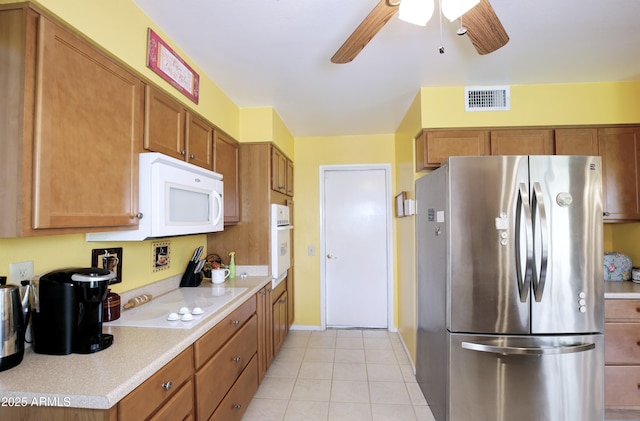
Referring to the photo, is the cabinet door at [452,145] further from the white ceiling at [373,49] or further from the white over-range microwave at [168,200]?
the white over-range microwave at [168,200]

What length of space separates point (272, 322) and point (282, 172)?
1478 mm

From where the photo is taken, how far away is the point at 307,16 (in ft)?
4.89

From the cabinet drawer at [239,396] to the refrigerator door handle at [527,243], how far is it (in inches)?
70.1

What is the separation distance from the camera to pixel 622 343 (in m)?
1.85

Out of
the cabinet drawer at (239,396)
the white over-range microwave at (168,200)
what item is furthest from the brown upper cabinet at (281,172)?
the cabinet drawer at (239,396)

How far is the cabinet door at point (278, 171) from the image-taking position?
2631mm

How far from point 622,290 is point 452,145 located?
1522 millimetres

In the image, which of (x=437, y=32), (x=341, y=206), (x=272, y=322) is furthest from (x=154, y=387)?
(x=341, y=206)

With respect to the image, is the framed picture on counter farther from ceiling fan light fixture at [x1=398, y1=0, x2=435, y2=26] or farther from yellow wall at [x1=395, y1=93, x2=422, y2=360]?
yellow wall at [x1=395, y1=93, x2=422, y2=360]

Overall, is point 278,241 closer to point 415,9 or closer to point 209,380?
point 209,380

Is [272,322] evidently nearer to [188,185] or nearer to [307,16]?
[188,185]

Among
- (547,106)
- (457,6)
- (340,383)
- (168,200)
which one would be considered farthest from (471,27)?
(340,383)

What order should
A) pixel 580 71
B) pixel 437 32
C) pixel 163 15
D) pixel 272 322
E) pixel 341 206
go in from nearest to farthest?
pixel 163 15 → pixel 437 32 → pixel 580 71 → pixel 272 322 → pixel 341 206

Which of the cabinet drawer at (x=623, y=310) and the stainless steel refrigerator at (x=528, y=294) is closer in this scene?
the stainless steel refrigerator at (x=528, y=294)
